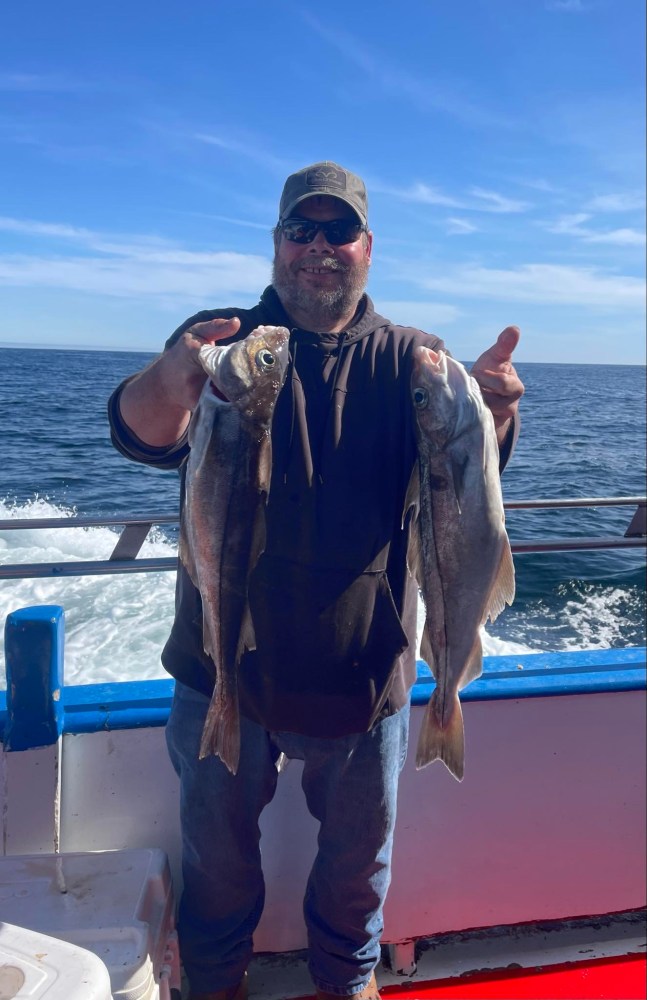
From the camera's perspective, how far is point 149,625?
6.14 metres

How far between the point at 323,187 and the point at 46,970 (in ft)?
7.78

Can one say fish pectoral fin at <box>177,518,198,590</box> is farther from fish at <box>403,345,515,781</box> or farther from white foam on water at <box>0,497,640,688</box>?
white foam on water at <box>0,497,640,688</box>

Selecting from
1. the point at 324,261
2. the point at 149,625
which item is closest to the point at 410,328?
the point at 324,261

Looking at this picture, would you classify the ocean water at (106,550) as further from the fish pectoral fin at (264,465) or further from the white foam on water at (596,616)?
the fish pectoral fin at (264,465)

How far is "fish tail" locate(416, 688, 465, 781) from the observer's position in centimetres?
230

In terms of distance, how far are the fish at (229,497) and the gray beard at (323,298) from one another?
0.42m

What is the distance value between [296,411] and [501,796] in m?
1.95

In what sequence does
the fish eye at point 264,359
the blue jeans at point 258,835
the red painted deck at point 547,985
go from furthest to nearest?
the red painted deck at point 547,985 → the blue jeans at point 258,835 → the fish eye at point 264,359

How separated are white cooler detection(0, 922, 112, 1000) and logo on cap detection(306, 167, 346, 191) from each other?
2342mm

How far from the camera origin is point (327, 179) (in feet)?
8.07

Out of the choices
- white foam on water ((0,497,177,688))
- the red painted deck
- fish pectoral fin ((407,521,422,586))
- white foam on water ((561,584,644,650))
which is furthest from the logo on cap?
white foam on water ((561,584,644,650))

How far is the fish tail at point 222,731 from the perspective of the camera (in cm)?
216

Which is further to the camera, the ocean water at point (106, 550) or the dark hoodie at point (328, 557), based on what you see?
the ocean water at point (106, 550)

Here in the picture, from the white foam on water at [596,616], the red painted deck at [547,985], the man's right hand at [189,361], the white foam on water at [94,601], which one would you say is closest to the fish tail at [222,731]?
the man's right hand at [189,361]
